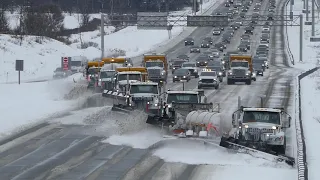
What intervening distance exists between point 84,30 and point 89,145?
111628 millimetres

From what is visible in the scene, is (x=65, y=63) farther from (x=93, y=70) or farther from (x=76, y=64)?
(x=93, y=70)

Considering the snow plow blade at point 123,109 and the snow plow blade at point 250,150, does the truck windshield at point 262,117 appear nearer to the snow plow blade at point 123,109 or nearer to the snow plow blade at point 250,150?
the snow plow blade at point 250,150

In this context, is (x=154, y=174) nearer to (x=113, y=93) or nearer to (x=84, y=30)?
(x=113, y=93)

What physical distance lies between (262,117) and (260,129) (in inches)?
30.0

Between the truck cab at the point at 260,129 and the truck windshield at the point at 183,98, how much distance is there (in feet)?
20.5

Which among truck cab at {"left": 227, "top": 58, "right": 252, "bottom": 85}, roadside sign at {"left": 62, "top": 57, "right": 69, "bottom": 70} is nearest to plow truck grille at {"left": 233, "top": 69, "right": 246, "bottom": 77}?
truck cab at {"left": 227, "top": 58, "right": 252, "bottom": 85}

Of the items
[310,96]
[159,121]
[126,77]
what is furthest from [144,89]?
[310,96]

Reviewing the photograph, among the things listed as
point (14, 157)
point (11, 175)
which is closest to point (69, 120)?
point (14, 157)

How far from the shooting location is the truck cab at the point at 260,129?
24.5 m

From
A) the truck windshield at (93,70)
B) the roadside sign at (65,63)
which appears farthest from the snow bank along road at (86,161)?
the roadside sign at (65,63)

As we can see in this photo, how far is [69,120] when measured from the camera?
114ft

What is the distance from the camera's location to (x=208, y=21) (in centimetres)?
9481

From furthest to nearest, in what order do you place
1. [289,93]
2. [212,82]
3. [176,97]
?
[212,82] → [289,93] → [176,97]

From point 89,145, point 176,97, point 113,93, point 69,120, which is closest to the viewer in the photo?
point 89,145
